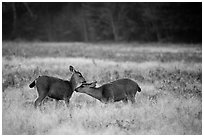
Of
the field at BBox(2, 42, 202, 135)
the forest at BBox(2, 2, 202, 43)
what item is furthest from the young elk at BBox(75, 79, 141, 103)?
the forest at BBox(2, 2, 202, 43)

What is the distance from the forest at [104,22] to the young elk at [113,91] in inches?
550

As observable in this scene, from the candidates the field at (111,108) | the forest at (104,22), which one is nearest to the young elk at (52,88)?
the field at (111,108)

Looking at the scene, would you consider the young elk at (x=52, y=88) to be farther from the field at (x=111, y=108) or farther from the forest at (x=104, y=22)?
the forest at (x=104, y=22)

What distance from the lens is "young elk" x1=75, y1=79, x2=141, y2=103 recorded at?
9.32 metres

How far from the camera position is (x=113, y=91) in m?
9.30

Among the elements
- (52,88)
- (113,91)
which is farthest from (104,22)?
(52,88)

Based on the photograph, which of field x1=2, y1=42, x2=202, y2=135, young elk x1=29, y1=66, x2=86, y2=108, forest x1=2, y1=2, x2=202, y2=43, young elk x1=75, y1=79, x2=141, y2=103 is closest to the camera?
field x1=2, y1=42, x2=202, y2=135

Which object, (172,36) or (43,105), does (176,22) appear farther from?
(43,105)

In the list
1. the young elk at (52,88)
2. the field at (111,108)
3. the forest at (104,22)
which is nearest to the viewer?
the field at (111,108)

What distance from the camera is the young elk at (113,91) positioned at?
9.32m

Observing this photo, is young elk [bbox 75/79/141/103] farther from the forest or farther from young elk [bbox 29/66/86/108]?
the forest

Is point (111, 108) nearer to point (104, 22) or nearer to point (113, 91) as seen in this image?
point (113, 91)

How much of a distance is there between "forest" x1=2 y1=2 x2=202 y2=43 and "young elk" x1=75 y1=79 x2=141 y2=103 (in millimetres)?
13973

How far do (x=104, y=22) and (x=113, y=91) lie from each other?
32918 millimetres
